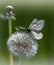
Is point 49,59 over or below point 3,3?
below

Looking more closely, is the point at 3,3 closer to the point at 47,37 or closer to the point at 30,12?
the point at 30,12

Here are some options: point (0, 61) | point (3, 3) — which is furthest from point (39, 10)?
point (0, 61)

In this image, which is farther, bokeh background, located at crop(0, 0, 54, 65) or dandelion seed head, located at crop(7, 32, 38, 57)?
bokeh background, located at crop(0, 0, 54, 65)

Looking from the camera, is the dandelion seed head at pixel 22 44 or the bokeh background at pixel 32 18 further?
the bokeh background at pixel 32 18

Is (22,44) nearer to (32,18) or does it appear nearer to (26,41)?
(26,41)

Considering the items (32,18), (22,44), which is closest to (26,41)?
(22,44)

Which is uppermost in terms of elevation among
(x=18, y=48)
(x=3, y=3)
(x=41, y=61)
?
(x=3, y=3)
